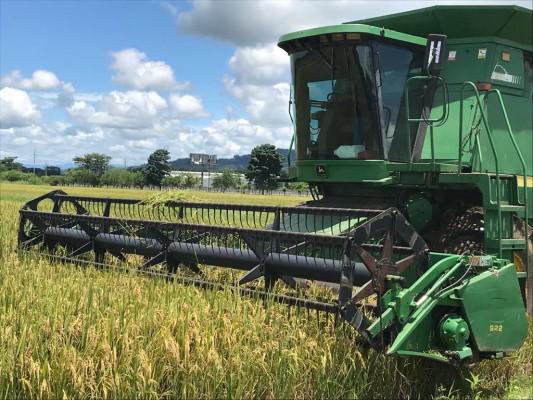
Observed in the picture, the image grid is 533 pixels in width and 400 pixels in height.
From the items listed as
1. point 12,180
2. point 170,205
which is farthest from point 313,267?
point 12,180

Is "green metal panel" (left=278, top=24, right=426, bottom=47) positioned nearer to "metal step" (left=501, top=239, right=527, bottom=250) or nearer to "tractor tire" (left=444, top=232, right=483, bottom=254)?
"tractor tire" (left=444, top=232, right=483, bottom=254)

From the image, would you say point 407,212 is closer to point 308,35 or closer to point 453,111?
point 453,111

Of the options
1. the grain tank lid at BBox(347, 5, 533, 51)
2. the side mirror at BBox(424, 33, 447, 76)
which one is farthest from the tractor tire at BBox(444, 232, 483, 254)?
the grain tank lid at BBox(347, 5, 533, 51)

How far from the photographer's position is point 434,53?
462 centimetres

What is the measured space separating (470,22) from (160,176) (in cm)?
9005

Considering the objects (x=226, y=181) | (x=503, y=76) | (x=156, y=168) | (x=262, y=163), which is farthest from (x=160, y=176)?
(x=503, y=76)

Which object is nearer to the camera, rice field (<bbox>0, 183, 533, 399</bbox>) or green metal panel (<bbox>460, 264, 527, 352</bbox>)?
rice field (<bbox>0, 183, 533, 399</bbox>)

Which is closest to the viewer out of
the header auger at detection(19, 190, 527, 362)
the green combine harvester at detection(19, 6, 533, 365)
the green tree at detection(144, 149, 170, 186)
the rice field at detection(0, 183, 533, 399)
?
the rice field at detection(0, 183, 533, 399)

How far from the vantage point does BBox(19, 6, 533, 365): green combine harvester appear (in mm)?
3453

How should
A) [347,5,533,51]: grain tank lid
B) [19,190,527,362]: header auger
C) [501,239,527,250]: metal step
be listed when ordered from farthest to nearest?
[347,5,533,51]: grain tank lid
[501,239,527,250]: metal step
[19,190,527,362]: header auger

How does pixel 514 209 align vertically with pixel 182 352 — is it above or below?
above

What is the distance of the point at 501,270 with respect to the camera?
348cm

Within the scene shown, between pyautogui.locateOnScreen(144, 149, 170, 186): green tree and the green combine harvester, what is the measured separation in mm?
86956

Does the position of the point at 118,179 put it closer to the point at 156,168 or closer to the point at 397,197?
the point at 156,168
